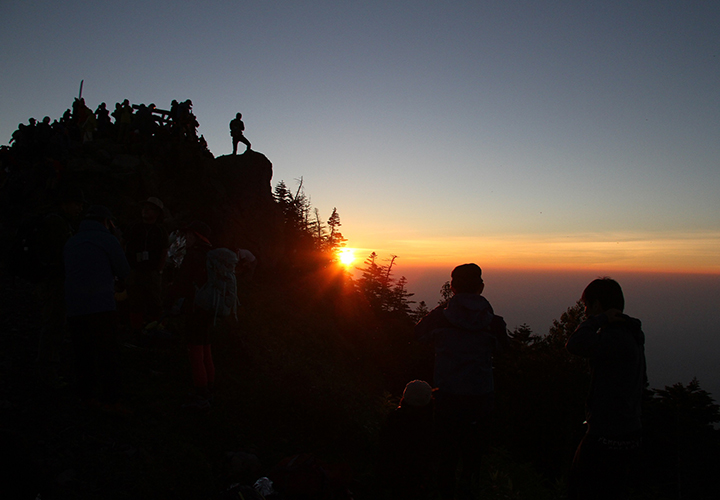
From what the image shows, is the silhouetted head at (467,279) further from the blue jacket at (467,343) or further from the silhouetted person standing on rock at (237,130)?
the silhouetted person standing on rock at (237,130)

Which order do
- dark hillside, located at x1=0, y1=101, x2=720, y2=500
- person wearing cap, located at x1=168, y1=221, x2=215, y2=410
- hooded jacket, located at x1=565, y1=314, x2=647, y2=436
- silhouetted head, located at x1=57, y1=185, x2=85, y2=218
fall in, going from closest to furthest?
hooded jacket, located at x1=565, y1=314, x2=647, y2=436 → dark hillside, located at x1=0, y1=101, x2=720, y2=500 → silhouetted head, located at x1=57, y1=185, x2=85, y2=218 → person wearing cap, located at x1=168, y1=221, x2=215, y2=410

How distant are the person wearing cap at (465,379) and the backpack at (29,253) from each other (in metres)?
4.98

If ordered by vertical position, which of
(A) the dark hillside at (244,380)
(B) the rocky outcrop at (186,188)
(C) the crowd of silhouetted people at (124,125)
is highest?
(C) the crowd of silhouetted people at (124,125)

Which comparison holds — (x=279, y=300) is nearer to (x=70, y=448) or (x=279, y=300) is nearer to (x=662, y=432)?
(x=70, y=448)

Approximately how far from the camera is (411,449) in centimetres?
376

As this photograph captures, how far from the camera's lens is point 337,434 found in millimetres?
6258

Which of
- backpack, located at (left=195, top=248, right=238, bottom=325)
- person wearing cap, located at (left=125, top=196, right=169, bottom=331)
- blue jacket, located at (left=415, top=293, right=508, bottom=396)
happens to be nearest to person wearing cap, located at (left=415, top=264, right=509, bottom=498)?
blue jacket, located at (left=415, top=293, right=508, bottom=396)

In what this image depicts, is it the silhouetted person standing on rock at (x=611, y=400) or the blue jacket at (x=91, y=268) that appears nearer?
the silhouetted person standing on rock at (x=611, y=400)

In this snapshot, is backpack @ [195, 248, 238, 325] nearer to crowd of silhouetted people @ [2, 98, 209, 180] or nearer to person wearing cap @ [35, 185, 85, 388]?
person wearing cap @ [35, 185, 85, 388]

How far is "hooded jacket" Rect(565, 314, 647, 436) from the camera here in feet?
10.3

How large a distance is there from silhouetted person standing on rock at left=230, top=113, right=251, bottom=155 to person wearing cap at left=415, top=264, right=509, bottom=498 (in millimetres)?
17352

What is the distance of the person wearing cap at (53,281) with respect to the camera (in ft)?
16.1

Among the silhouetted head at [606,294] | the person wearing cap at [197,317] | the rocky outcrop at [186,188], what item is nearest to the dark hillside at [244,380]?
the rocky outcrop at [186,188]

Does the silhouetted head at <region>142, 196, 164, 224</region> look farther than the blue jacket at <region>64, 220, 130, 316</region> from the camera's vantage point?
Yes
